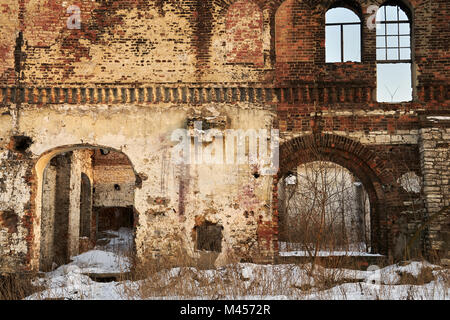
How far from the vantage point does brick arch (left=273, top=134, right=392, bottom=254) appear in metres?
10.3

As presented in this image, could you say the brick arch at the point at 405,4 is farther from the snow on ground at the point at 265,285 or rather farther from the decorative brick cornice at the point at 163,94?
the snow on ground at the point at 265,285

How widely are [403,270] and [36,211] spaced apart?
24.6ft

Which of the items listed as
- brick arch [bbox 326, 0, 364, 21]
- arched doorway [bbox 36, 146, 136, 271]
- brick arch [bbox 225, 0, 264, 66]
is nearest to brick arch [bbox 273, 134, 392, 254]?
brick arch [bbox 225, 0, 264, 66]

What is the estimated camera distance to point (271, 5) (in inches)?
422

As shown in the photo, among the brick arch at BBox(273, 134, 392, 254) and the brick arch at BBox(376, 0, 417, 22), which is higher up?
the brick arch at BBox(376, 0, 417, 22)

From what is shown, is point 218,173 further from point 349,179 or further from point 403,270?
point 349,179

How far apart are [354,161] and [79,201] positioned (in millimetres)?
8811

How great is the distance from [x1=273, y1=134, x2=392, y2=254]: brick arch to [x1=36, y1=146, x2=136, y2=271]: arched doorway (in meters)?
3.88

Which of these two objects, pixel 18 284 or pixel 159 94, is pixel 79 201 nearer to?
pixel 18 284

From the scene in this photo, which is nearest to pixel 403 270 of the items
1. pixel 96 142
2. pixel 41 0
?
pixel 96 142

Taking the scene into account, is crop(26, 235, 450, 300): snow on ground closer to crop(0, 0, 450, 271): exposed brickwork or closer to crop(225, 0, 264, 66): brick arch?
crop(0, 0, 450, 271): exposed brickwork

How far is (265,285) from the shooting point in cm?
811

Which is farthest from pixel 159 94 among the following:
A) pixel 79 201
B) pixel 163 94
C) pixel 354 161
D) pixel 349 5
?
pixel 79 201

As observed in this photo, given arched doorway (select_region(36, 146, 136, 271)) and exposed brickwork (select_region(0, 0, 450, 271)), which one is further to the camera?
arched doorway (select_region(36, 146, 136, 271))
